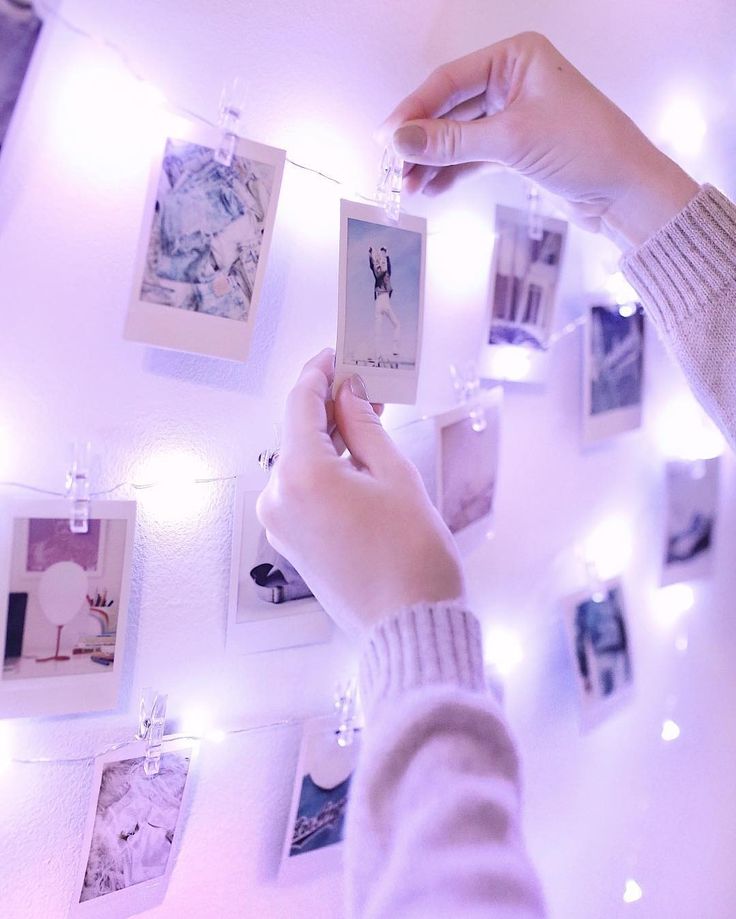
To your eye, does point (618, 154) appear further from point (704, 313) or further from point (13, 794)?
point (13, 794)

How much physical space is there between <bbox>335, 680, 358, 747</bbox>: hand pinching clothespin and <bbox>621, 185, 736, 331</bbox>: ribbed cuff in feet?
1.73

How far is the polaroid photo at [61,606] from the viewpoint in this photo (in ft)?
2.06

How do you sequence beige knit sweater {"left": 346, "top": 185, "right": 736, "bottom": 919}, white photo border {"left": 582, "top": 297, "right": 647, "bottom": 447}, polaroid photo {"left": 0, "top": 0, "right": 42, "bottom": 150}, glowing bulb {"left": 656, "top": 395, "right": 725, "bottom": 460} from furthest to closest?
glowing bulb {"left": 656, "top": 395, "right": 725, "bottom": 460} → white photo border {"left": 582, "top": 297, "right": 647, "bottom": 447} → polaroid photo {"left": 0, "top": 0, "right": 42, "bottom": 150} → beige knit sweater {"left": 346, "top": 185, "right": 736, "bottom": 919}

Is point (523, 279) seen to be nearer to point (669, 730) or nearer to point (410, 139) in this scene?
point (410, 139)

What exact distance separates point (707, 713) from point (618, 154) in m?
0.99

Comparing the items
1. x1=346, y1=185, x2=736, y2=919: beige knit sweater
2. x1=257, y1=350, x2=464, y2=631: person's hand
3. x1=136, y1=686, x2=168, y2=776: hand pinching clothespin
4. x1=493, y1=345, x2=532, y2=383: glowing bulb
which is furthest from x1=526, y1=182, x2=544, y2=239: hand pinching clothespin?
x1=136, y1=686, x2=168, y2=776: hand pinching clothespin

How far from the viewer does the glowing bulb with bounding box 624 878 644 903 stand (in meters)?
1.18

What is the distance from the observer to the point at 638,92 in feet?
3.37

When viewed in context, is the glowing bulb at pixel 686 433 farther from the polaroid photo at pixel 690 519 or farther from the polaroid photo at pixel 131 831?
the polaroid photo at pixel 131 831

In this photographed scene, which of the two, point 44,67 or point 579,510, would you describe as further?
point 579,510

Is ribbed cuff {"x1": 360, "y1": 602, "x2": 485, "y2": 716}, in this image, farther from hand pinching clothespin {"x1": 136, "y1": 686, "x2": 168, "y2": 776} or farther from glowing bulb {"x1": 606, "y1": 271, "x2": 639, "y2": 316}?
glowing bulb {"x1": 606, "y1": 271, "x2": 639, "y2": 316}

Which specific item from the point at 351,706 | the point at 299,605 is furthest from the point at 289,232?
the point at 351,706

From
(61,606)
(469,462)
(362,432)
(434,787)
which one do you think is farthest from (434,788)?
(469,462)

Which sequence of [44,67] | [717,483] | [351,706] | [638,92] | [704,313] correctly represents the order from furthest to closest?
1. [717,483]
2. [638,92]
3. [351,706]
4. [704,313]
5. [44,67]
